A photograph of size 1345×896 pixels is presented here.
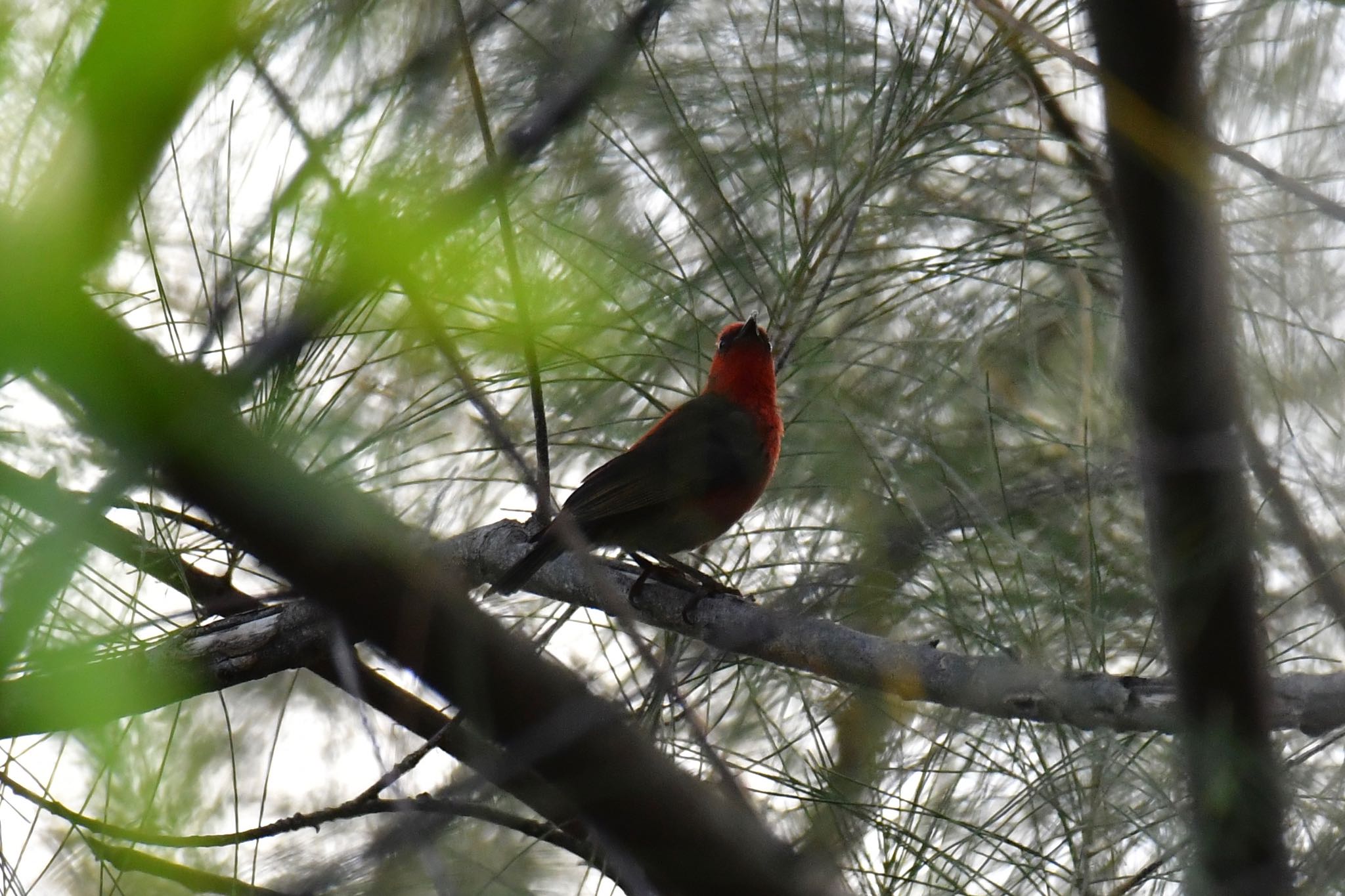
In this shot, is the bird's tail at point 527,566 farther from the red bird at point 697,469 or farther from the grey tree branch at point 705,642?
the red bird at point 697,469

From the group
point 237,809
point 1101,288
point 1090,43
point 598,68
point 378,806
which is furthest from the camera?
point 1101,288

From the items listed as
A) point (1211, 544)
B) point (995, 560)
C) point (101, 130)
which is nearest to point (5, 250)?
point (101, 130)

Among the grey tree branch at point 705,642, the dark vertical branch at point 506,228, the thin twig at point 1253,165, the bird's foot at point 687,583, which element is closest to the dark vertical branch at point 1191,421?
the grey tree branch at point 705,642

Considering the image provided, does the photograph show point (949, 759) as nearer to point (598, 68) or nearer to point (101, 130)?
point (598, 68)

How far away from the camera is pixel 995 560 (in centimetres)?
317

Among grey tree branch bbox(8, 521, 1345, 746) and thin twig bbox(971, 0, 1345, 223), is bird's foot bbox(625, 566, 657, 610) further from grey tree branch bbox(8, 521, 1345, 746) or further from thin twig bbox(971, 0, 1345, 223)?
thin twig bbox(971, 0, 1345, 223)

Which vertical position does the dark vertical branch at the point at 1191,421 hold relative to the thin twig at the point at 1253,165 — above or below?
below

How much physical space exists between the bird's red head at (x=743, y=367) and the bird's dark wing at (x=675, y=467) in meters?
0.05

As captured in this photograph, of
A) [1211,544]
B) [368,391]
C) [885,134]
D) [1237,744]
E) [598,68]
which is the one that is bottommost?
[1237,744]

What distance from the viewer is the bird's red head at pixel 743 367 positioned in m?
3.53

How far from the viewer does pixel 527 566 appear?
9.75 ft

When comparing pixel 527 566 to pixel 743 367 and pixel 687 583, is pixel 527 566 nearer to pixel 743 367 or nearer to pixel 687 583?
pixel 687 583

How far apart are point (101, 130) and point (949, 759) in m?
2.39

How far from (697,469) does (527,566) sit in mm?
777
